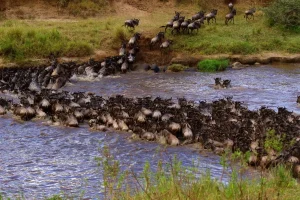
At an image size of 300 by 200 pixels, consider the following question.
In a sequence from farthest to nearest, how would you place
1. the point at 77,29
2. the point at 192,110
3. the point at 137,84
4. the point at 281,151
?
the point at 77,29
the point at 137,84
the point at 192,110
the point at 281,151

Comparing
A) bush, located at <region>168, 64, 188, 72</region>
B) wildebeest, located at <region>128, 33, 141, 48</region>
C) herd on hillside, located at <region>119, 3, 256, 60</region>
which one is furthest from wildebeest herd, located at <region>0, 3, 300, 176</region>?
wildebeest, located at <region>128, 33, 141, 48</region>

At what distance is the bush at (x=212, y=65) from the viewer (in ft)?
72.3

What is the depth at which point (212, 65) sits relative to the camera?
2209cm

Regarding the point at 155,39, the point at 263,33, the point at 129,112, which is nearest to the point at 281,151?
the point at 129,112

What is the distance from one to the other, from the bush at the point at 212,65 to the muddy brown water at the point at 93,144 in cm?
135

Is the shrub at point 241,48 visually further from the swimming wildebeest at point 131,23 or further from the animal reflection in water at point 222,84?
the animal reflection in water at point 222,84

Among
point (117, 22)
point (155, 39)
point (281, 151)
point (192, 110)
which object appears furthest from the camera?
point (117, 22)

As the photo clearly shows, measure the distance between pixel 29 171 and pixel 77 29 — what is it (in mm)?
14637

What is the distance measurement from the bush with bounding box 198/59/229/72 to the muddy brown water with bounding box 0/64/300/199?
4.44 ft

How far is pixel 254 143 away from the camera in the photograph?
11336 millimetres

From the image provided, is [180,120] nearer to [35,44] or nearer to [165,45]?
[165,45]

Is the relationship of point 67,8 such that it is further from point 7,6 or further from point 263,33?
point 263,33

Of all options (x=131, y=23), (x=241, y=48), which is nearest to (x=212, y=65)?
(x=241, y=48)

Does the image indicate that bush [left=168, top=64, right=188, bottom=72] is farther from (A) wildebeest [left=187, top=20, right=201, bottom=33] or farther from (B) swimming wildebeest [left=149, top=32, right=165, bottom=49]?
(A) wildebeest [left=187, top=20, right=201, bottom=33]
